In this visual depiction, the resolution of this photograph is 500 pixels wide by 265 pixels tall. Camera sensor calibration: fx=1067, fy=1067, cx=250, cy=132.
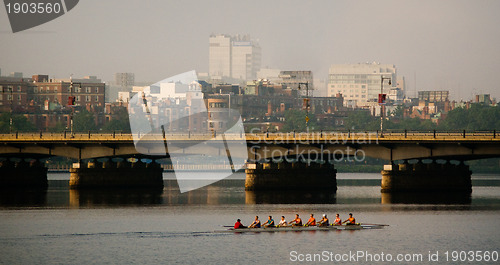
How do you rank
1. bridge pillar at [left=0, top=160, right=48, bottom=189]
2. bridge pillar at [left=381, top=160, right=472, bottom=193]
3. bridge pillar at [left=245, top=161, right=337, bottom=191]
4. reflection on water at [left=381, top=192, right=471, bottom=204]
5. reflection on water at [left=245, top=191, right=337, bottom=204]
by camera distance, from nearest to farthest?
reflection on water at [left=381, top=192, right=471, bottom=204], reflection on water at [left=245, top=191, right=337, bottom=204], bridge pillar at [left=381, top=160, right=472, bottom=193], bridge pillar at [left=245, top=161, right=337, bottom=191], bridge pillar at [left=0, top=160, right=48, bottom=189]

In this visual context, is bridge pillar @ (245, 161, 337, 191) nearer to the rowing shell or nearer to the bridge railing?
the bridge railing

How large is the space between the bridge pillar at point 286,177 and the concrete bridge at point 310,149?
14 cm

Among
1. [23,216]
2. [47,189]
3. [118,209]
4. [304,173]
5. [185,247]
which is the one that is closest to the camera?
[185,247]

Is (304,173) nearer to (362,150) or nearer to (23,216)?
(362,150)

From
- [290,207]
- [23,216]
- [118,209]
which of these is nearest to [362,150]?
[290,207]

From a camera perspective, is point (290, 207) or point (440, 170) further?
point (440, 170)

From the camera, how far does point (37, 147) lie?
6033 inches

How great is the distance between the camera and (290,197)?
139500 mm

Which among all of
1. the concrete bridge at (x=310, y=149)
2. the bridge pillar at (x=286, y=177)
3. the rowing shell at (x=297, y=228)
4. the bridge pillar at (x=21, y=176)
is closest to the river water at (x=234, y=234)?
the rowing shell at (x=297, y=228)

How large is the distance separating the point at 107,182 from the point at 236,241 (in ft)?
210

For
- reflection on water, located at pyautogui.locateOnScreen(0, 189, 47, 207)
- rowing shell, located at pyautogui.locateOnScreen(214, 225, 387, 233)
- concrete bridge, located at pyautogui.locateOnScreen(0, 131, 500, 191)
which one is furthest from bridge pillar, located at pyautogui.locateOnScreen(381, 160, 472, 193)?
reflection on water, located at pyautogui.locateOnScreen(0, 189, 47, 207)

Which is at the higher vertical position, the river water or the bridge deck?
the bridge deck

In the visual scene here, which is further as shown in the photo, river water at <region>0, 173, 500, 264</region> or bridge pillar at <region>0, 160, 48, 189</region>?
bridge pillar at <region>0, 160, 48, 189</region>

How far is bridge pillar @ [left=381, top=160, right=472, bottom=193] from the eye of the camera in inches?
5404
